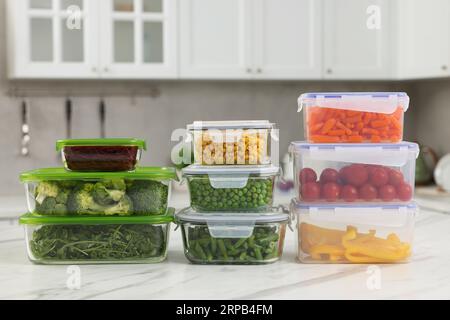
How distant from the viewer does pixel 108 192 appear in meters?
1.62

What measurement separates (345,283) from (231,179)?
1.13ft

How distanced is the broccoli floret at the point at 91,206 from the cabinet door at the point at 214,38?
199cm

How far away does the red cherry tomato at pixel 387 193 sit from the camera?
1634 mm

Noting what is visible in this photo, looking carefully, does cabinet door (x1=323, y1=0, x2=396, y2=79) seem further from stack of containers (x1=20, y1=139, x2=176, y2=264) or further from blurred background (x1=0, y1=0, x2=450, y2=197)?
stack of containers (x1=20, y1=139, x2=176, y2=264)

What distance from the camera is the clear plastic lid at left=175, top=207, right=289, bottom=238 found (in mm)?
1584

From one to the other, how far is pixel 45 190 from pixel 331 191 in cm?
64

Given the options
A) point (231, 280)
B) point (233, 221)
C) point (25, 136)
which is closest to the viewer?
point (231, 280)

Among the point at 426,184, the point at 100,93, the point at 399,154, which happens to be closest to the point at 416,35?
the point at 426,184

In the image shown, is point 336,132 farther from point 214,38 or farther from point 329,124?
point 214,38

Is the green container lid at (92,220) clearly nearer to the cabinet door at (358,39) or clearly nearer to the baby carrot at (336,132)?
the baby carrot at (336,132)

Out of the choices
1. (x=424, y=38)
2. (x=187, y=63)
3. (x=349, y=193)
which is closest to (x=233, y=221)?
(x=349, y=193)

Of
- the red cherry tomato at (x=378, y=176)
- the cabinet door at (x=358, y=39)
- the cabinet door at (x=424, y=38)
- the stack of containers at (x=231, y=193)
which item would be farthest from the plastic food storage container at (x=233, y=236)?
the cabinet door at (x=358, y=39)

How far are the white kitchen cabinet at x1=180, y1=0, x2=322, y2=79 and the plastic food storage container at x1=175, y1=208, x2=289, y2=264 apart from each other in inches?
78.3
